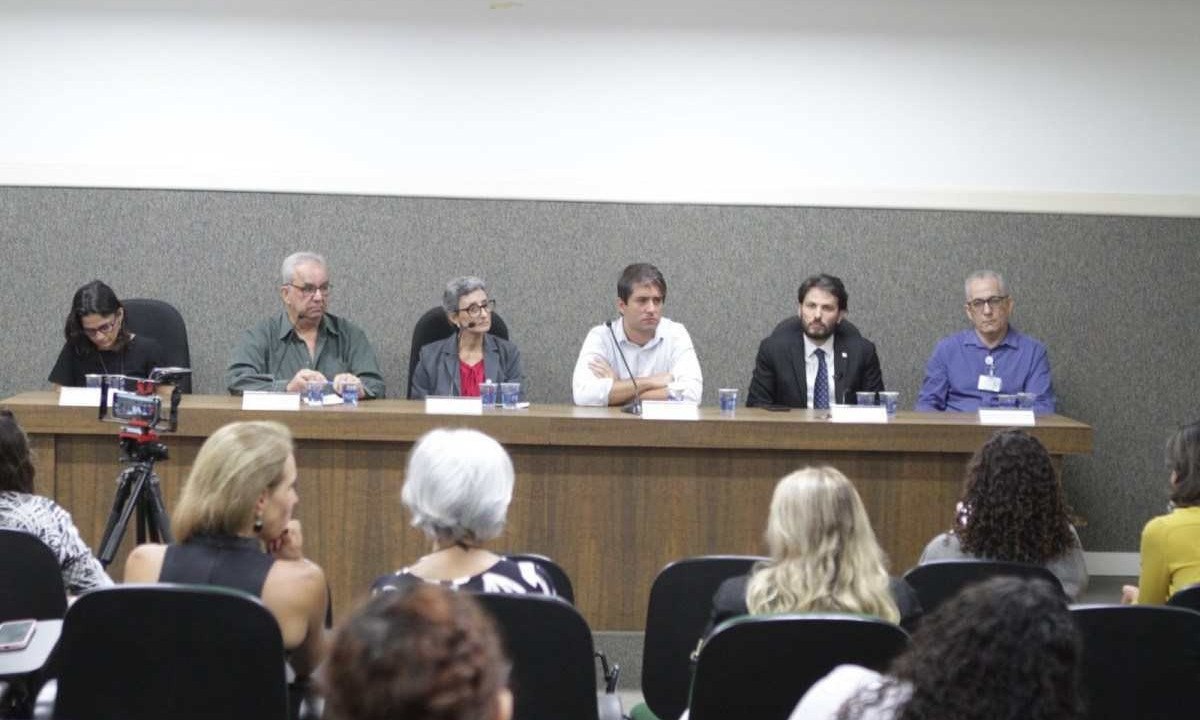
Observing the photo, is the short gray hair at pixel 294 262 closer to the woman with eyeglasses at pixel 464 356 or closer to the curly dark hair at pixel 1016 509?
the woman with eyeglasses at pixel 464 356

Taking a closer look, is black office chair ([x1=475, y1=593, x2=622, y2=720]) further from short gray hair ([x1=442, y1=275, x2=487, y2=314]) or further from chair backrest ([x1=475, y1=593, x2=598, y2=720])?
short gray hair ([x1=442, y1=275, x2=487, y2=314])

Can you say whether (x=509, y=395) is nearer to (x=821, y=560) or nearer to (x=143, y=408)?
(x=143, y=408)

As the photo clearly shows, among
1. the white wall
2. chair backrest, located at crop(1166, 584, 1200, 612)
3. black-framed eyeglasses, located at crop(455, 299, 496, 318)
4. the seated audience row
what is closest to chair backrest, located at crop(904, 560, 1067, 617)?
chair backrest, located at crop(1166, 584, 1200, 612)

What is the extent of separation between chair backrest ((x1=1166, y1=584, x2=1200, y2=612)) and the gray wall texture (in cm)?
353

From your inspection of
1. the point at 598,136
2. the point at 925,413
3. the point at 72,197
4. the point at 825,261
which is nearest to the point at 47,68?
the point at 72,197

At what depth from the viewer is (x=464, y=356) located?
16.9ft

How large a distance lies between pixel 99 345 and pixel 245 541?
2762 mm

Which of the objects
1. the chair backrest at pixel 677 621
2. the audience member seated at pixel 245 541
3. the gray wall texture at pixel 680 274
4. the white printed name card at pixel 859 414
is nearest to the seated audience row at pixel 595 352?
the white printed name card at pixel 859 414

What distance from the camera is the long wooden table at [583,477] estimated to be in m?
4.39

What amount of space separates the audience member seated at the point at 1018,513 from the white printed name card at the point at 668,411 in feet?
4.66

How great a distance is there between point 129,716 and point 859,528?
1309 mm

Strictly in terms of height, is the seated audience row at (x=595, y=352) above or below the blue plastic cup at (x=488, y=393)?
above

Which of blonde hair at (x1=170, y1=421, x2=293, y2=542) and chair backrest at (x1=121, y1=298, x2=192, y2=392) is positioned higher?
chair backrest at (x1=121, y1=298, x2=192, y2=392)

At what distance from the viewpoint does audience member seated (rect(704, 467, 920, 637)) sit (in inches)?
97.4
